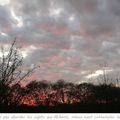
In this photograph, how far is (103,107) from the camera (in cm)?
925

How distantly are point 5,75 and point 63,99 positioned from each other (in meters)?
58.7

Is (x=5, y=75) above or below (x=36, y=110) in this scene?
above

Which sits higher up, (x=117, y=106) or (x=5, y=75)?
(x=5, y=75)

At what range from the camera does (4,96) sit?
12703 millimetres
